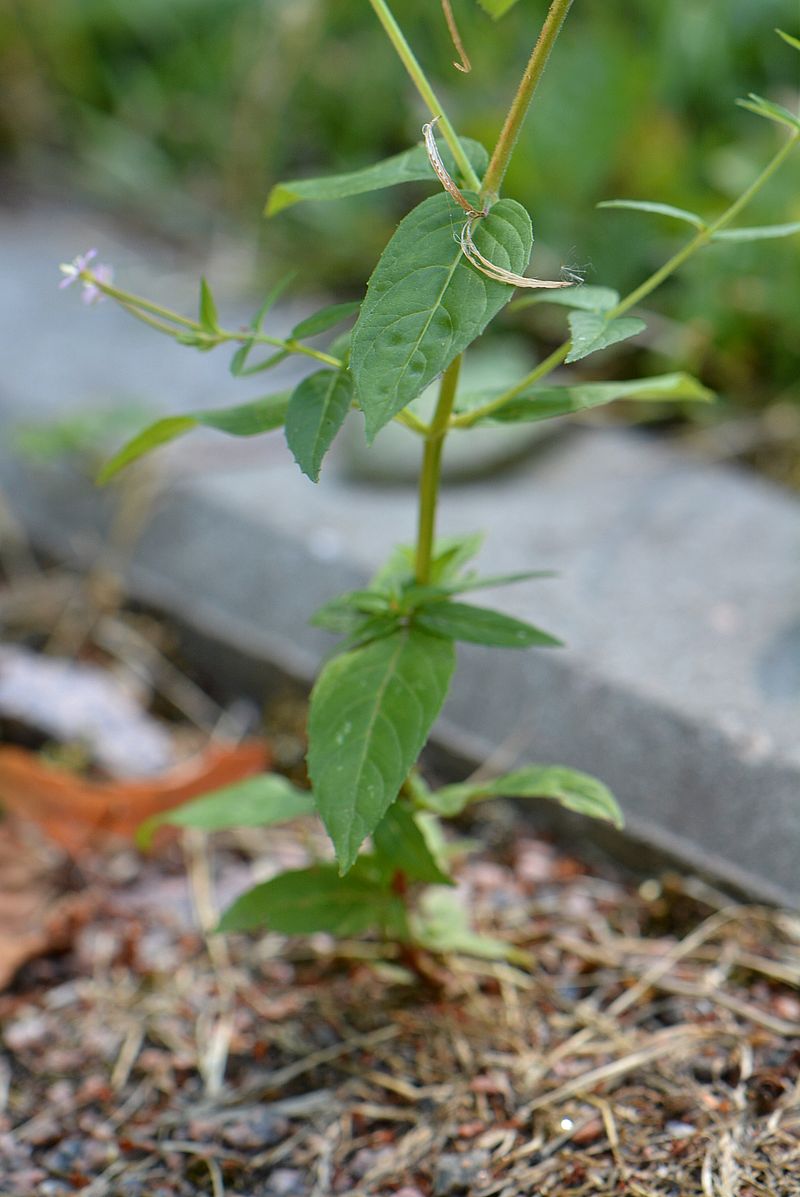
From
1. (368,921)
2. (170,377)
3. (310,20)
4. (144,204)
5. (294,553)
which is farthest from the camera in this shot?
(144,204)

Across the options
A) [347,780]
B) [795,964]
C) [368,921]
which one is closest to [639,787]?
[795,964]

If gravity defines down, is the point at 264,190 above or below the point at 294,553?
above

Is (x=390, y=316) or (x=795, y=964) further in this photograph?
(x=795, y=964)

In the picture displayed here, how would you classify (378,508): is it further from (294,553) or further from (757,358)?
(757,358)

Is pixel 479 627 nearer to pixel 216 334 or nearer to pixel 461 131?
pixel 216 334

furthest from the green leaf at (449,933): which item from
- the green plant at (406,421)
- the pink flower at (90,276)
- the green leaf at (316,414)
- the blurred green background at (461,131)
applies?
the blurred green background at (461,131)

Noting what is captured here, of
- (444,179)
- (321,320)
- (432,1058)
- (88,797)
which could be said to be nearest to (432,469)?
(321,320)

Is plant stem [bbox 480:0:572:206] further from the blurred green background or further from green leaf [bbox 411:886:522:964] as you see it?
the blurred green background
